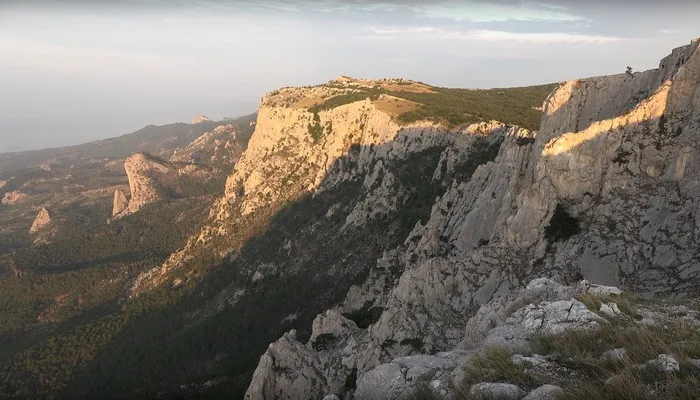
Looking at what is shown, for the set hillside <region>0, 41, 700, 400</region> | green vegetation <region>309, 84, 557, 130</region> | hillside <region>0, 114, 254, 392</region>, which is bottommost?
hillside <region>0, 114, 254, 392</region>

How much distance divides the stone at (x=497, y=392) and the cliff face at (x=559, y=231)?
264cm

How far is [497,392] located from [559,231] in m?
19.6

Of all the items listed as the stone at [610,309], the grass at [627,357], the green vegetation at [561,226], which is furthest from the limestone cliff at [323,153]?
the grass at [627,357]

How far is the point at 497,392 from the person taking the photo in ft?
26.8

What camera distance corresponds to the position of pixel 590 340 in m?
9.95

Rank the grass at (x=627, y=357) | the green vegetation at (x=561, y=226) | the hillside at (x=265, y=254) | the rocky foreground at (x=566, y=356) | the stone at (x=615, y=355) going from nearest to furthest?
the grass at (x=627, y=357), the rocky foreground at (x=566, y=356), the stone at (x=615, y=355), the green vegetation at (x=561, y=226), the hillside at (x=265, y=254)

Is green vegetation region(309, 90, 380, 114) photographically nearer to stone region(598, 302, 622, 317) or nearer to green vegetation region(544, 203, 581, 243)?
green vegetation region(544, 203, 581, 243)

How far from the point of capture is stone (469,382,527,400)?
8.03m

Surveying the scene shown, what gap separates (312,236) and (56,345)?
7019cm

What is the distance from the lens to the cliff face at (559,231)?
68.3 ft

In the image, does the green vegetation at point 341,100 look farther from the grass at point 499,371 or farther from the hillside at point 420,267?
the grass at point 499,371

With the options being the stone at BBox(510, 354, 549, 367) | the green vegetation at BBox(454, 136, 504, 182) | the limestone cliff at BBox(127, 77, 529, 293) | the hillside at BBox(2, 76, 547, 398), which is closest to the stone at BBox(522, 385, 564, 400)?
the stone at BBox(510, 354, 549, 367)

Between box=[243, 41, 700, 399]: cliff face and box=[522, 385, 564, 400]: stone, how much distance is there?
11.9 feet

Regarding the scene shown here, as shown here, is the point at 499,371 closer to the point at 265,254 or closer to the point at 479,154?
the point at 479,154
